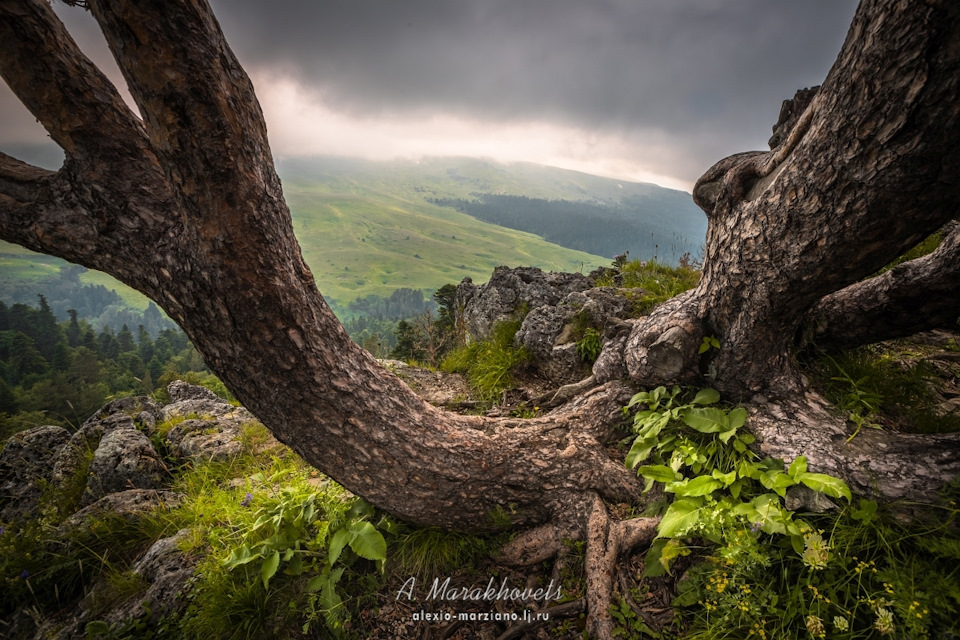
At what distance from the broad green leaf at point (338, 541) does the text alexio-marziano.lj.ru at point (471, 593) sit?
73cm

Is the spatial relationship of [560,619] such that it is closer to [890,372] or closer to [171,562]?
[171,562]

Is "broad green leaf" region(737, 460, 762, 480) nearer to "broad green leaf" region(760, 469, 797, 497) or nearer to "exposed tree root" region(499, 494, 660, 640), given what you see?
"broad green leaf" region(760, 469, 797, 497)

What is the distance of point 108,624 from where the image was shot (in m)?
3.61

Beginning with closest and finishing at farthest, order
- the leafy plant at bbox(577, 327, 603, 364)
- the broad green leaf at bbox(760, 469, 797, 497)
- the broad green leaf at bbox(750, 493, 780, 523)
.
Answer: the broad green leaf at bbox(750, 493, 780, 523), the broad green leaf at bbox(760, 469, 797, 497), the leafy plant at bbox(577, 327, 603, 364)

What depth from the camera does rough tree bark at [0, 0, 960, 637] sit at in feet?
7.30

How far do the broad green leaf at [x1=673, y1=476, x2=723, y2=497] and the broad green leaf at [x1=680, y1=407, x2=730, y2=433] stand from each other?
62 centimetres

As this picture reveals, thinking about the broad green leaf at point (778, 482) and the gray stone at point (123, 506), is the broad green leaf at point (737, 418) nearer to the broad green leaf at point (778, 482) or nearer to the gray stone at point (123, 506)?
the broad green leaf at point (778, 482)

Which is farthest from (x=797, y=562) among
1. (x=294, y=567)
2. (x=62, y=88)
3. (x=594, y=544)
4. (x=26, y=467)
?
(x=26, y=467)

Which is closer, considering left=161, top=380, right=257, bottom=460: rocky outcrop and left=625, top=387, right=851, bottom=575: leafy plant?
left=625, top=387, right=851, bottom=575: leafy plant

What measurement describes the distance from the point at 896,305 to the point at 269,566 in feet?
22.3

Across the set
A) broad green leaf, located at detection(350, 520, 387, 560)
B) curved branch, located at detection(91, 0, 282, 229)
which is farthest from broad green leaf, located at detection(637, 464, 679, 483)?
curved branch, located at detection(91, 0, 282, 229)

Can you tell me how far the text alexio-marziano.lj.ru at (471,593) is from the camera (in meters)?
3.45

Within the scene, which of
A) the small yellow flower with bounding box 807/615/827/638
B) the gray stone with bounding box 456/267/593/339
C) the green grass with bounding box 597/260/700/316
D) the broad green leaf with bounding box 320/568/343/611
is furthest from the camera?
the gray stone with bounding box 456/267/593/339

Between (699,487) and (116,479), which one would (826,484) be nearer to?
(699,487)
